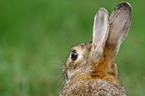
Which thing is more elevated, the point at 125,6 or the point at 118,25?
the point at 125,6

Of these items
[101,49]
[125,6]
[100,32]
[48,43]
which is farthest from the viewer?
[48,43]

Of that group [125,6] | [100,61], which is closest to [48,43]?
[125,6]

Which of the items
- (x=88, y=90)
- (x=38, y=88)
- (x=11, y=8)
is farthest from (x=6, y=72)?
(x=11, y=8)

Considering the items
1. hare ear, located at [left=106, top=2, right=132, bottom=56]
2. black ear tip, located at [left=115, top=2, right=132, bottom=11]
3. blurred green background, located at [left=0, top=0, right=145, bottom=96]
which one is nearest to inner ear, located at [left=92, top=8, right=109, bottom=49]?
hare ear, located at [left=106, top=2, right=132, bottom=56]

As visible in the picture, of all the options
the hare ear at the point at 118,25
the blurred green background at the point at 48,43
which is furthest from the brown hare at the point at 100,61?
the blurred green background at the point at 48,43

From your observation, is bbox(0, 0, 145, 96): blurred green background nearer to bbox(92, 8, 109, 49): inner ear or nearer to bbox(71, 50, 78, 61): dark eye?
bbox(71, 50, 78, 61): dark eye

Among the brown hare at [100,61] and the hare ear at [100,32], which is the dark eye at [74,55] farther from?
the hare ear at [100,32]

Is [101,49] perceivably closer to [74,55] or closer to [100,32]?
[100,32]

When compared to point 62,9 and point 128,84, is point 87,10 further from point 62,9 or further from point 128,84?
point 128,84
